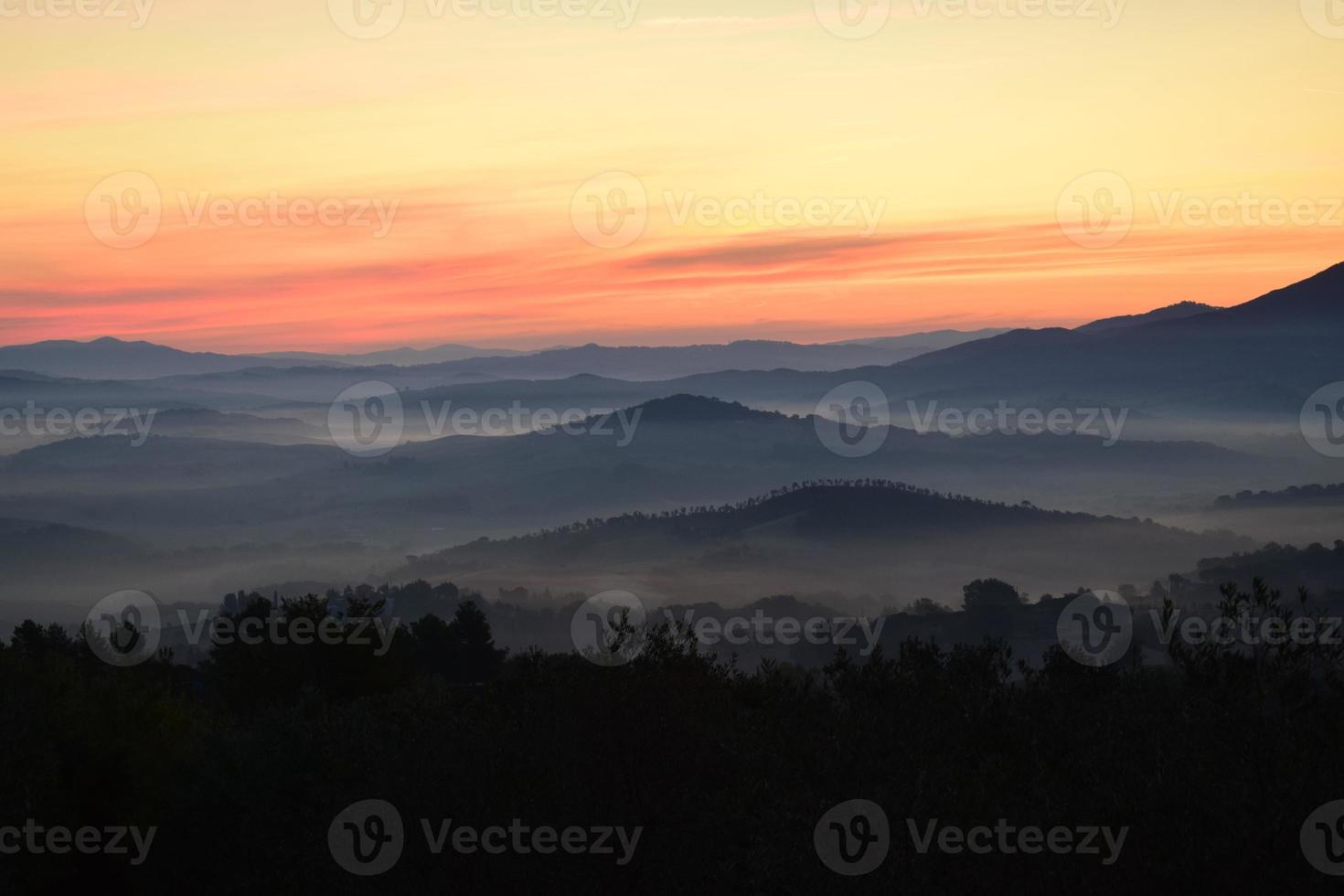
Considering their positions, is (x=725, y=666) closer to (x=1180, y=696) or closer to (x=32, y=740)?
(x=1180, y=696)

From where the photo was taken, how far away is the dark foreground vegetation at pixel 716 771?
15.3 meters

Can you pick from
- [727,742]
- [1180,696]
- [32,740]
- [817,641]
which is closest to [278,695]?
[32,740]

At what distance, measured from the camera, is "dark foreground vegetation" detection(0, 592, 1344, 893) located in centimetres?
1530

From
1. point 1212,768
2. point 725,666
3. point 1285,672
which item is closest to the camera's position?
point 1212,768

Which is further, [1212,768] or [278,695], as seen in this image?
[278,695]

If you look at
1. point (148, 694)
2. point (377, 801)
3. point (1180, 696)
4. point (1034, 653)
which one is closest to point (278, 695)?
point (148, 694)

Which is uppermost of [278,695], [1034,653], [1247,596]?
[1247,596]

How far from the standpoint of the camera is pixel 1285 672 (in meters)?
20.2

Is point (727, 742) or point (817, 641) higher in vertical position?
point (727, 742)

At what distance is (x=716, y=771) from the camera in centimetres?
1797

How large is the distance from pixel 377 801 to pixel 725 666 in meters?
11.5

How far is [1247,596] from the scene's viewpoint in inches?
821

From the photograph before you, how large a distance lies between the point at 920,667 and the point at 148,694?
58.3 ft

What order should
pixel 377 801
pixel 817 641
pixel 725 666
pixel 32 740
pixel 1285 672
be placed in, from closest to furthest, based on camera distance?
pixel 377 801 < pixel 1285 672 < pixel 32 740 < pixel 725 666 < pixel 817 641
